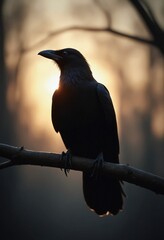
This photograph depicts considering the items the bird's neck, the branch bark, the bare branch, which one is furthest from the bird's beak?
the branch bark

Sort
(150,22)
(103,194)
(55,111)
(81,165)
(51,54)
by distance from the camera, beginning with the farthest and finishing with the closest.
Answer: (51,54)
(55,111)
(103,194)
(81,165)
(150,22)

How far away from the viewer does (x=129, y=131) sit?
35.1 metres

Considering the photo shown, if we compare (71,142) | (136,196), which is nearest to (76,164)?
(71,142)

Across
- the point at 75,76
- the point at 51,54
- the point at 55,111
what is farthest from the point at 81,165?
the point at 51,54

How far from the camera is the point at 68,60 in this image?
5.45 meters

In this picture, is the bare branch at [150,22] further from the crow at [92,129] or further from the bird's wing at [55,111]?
the bird's wing at [55,111]

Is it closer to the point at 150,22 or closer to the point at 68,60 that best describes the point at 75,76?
the point at 68,60

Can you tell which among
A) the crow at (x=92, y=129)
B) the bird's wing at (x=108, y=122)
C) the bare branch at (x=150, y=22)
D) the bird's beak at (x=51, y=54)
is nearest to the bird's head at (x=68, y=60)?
the bird's beak at (x=51, y=54)

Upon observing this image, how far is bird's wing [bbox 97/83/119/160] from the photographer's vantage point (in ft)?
15.9

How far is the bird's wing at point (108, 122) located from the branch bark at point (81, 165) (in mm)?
991

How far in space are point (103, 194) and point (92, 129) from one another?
570 mm

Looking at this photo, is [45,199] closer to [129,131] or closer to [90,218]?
[90,218]

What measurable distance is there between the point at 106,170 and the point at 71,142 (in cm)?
136

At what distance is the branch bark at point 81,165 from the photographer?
3.44 m
